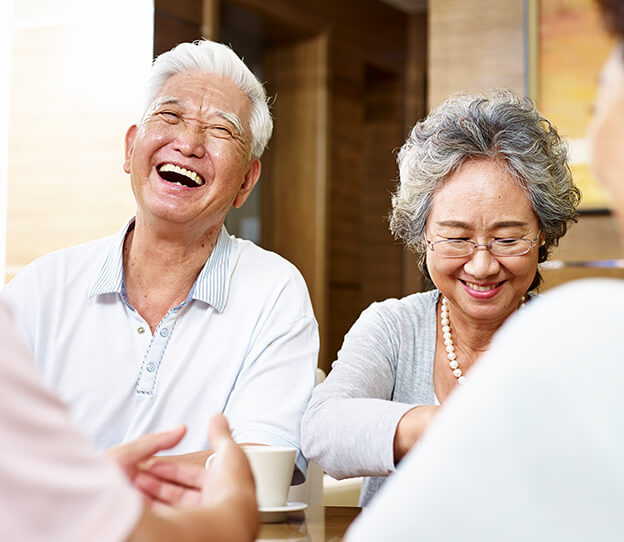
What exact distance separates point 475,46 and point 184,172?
8.62 ft

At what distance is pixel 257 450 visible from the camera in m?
1.18

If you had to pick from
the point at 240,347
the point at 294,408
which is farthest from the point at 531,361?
the point at 240,347

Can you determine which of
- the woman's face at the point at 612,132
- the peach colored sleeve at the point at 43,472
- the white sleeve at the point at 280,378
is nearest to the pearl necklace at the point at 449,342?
the white sleeve at the point at 280,378

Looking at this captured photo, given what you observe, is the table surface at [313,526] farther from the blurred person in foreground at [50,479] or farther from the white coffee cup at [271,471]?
the blurred person in foreground at [50,479]

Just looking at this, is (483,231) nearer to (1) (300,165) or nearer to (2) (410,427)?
(2) (410,427)

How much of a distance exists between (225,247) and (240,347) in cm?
30

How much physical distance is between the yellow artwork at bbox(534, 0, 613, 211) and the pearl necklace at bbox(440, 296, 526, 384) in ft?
6.98

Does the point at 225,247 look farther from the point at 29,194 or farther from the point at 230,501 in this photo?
the point at 29,194

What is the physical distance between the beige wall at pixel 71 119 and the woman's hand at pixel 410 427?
3.23 metres

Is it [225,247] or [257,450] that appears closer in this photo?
[257,450]

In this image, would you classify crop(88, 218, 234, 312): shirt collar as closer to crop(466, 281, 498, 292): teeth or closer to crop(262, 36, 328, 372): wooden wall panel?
crop(466, 281, 498, 292): teeth

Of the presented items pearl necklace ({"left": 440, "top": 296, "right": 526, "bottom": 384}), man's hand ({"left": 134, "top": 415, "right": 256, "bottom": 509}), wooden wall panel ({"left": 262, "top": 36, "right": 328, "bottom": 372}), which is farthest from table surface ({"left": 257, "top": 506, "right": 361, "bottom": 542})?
wooden wall panel ({"left": 262, "top": 36, "right": 328, "bottom": 372})

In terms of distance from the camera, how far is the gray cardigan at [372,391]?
1.34 meters

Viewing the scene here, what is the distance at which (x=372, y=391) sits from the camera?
167 cm
